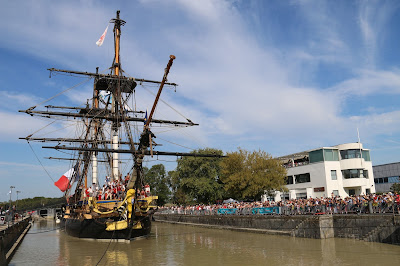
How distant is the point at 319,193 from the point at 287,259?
3005 centimetres

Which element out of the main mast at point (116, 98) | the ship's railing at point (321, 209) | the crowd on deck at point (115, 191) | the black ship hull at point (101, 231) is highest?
the main mast at point (116, 98)

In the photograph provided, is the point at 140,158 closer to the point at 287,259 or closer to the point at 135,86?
the point at 287,259

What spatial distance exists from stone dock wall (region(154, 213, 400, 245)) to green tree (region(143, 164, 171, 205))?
55.8 m

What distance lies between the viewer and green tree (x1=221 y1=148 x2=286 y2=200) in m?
39.9

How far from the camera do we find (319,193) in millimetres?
43719

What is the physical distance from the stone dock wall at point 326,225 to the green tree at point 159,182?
2196 inches

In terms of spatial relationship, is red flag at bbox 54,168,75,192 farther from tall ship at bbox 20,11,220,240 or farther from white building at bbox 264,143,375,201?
white building at bbox 264,143,375,201

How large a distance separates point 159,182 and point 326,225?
6928 centimetres

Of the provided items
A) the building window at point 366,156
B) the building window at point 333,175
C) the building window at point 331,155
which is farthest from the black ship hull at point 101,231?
the building window at point 366,156

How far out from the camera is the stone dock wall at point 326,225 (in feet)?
60.5

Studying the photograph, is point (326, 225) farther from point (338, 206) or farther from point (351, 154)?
point (351, 154)

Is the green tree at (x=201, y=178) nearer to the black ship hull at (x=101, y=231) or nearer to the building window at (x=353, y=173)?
the building window at (x=353, y=173)

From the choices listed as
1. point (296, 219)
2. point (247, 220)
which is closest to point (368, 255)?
point (296, 219)

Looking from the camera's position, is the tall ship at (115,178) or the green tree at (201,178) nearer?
the tall ship at (115,178)
